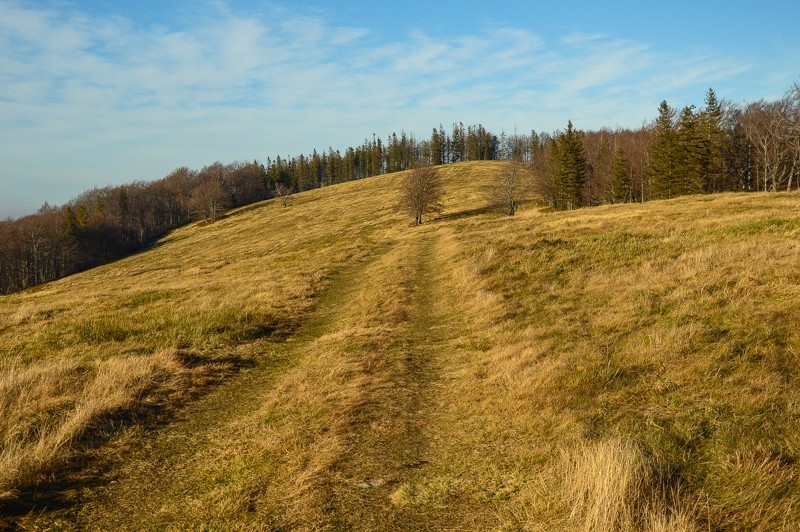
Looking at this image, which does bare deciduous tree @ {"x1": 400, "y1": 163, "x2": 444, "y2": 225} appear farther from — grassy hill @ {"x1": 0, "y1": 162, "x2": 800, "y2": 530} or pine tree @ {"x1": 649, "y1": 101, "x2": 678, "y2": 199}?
grassy hill @ {"x1": 0, "y1": 162, "x2": 800, "y2": 530}

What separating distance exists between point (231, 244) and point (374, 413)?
8006 cm

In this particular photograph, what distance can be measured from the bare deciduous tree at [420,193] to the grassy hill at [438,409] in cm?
4685

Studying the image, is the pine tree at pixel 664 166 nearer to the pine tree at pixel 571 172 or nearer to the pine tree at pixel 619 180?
the pine tree at pixel 619 180

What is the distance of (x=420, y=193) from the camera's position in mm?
61312

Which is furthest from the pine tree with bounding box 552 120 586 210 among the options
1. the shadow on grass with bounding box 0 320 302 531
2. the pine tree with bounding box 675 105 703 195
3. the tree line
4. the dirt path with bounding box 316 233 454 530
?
the shadow on grass with bounding box 0 320 302 531

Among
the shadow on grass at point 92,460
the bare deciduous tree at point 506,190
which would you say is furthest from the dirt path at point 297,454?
the bare deciduous tree at point 506,190

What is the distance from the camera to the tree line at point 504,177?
60.8 meters

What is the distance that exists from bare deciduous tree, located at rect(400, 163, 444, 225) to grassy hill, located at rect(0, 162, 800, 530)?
46.9m

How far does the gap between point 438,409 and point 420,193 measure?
182 ft

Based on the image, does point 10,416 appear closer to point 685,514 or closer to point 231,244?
point 685,514

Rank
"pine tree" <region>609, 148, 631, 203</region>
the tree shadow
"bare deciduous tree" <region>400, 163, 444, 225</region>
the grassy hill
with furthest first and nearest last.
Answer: "pine tree" <region>609, 148, 631, 203</region> → the tree shadow → "bare deciduous tree" <region>400, 163, 444, 225</region> → the grassy hill

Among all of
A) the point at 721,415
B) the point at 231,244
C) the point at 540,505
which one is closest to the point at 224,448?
the point at 540,505

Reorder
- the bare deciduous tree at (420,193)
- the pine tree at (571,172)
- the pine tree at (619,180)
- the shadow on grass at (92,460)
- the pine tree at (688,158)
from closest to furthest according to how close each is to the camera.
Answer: the shadow on grass at (92,460) → the pine tree at (688,158) → the bare deciduous tree at (420,193) → the pine tree at (619,180) → the pine tree at (571,172)

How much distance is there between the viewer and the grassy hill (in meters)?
4.60
